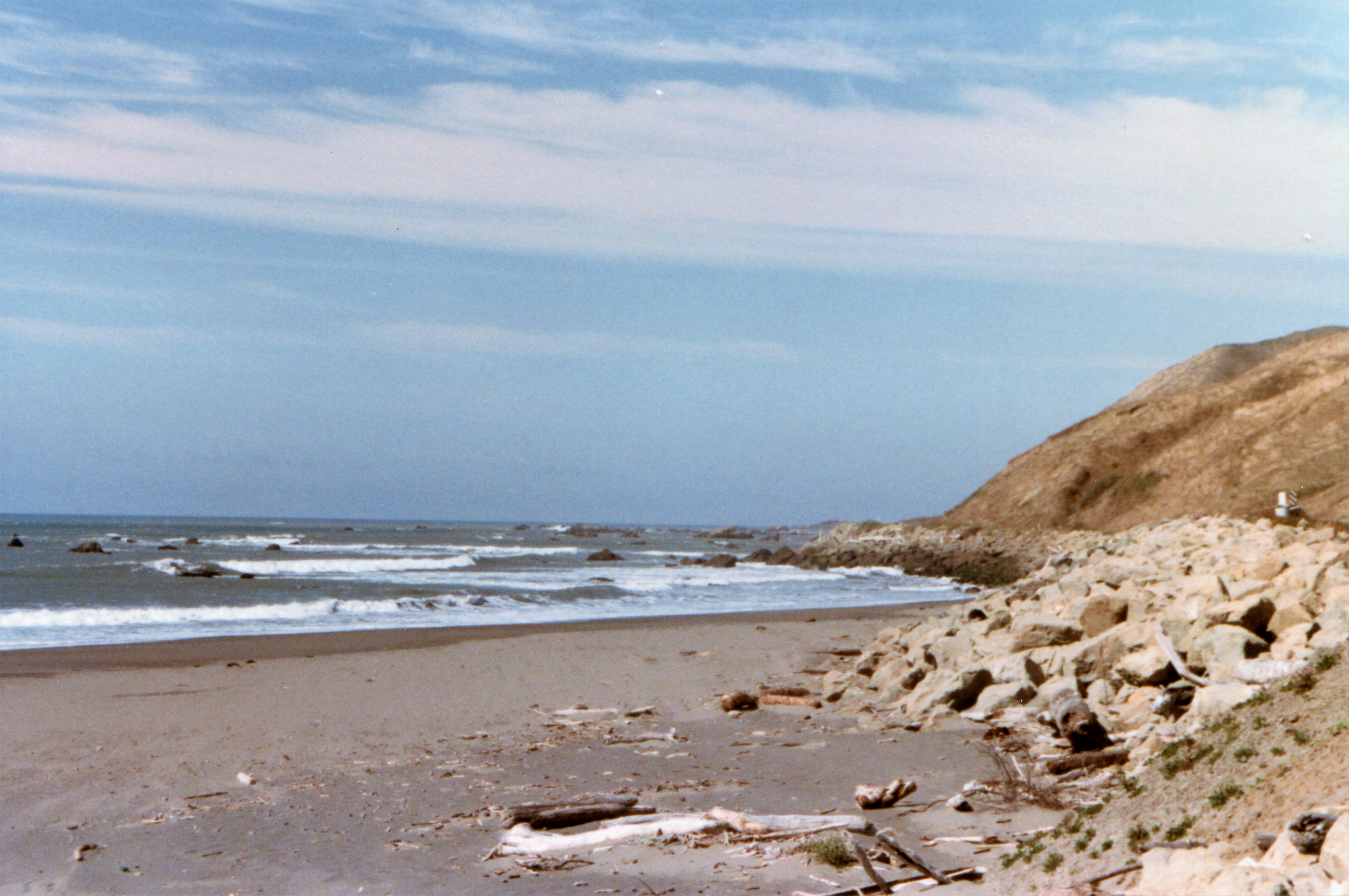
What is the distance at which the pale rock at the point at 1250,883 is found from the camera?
3.72 metres

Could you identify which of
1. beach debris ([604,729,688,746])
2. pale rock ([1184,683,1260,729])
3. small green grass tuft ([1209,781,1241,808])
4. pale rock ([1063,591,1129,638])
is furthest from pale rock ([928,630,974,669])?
small green grass tuft ([1209,781,1241,808])

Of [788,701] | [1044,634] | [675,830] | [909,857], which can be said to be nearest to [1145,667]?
[1044,634]

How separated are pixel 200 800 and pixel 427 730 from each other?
278cm

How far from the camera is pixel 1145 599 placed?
11.0 m

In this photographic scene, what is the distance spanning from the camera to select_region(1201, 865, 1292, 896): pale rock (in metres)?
3.72

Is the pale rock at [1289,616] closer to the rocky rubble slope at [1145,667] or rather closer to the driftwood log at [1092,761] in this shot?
the rocky rubble slope at [1145,667]

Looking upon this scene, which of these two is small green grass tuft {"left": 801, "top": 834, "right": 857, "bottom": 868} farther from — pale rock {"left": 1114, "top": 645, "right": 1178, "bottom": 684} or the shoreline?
the shoreline

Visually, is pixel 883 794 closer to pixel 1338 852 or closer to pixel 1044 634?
pixel 1338 852

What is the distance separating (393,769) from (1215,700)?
20.5ft

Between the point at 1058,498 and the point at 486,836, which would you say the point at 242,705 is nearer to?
the point at 486,836

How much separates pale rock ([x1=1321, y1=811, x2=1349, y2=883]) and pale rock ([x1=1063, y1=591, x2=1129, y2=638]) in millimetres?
7221

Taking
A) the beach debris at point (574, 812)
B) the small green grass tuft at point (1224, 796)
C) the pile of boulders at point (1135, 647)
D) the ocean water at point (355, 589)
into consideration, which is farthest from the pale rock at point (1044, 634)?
the ocean water at point (355, 589)

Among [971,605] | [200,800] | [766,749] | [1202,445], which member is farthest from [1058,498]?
[200,800]

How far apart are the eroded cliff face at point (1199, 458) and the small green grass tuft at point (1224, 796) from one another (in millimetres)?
25382
